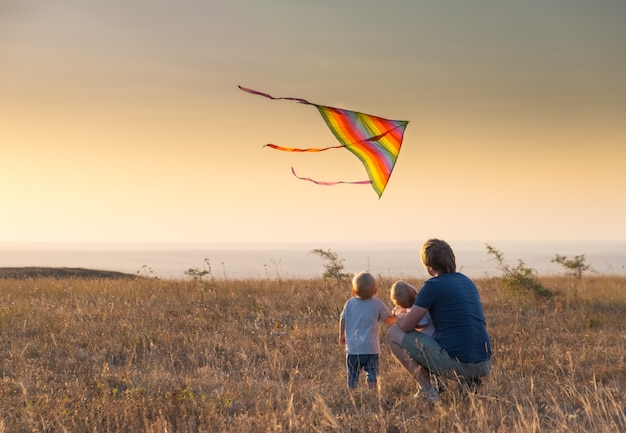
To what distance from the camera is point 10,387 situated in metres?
6.39

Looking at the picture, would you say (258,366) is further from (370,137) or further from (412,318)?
(370,137)

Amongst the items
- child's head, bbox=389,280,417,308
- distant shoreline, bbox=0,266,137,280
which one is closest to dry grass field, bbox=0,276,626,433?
child's head, bbox=389,280,417,308

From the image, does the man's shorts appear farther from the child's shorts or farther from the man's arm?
the child's shorts

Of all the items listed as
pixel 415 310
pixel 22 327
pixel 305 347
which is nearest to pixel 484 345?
pixel 415 310

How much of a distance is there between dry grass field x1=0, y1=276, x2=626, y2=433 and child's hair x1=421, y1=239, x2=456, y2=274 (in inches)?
41.1

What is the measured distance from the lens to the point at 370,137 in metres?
6.42

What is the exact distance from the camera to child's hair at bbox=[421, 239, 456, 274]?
597cm

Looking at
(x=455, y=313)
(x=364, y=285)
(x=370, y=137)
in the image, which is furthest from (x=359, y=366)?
(x=370, y=137)

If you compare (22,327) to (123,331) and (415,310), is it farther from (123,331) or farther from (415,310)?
(415,310)

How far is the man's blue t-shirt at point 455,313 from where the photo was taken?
19.1ft

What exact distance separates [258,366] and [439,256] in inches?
113

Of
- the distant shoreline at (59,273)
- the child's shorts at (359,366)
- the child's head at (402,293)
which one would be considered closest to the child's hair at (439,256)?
the child's head at (402,293)

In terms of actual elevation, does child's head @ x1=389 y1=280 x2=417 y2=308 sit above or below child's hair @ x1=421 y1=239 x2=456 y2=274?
below

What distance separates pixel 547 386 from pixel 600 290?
352 inches
